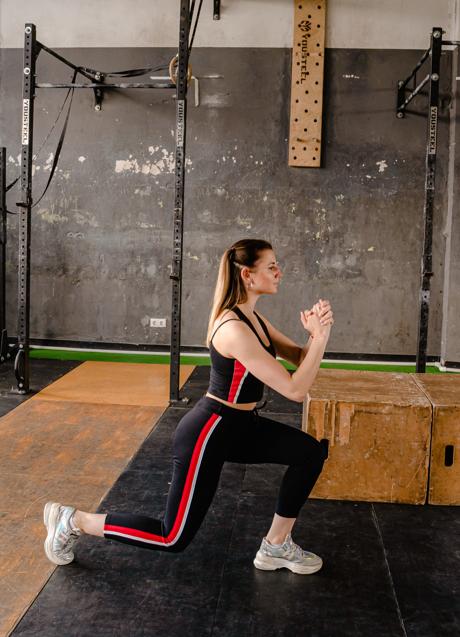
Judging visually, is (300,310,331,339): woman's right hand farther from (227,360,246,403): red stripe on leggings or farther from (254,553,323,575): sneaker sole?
(254,553,323,575): sneaker sole

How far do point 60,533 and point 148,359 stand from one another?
4.36 meters

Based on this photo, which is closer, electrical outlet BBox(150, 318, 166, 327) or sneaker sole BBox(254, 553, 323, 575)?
sneaker sole BBox(254, 553, 323, 575)

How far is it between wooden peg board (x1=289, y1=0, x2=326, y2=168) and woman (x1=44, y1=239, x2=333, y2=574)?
4450 millimetres

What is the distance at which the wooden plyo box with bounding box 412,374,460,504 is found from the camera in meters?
3.17

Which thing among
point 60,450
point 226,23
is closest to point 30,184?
point 60,450

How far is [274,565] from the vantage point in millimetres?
2561

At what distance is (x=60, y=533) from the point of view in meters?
2.53

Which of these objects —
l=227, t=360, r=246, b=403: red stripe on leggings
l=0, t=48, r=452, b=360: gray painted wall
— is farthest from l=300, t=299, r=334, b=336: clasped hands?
l=0, t=48, r=452, b=360: gray painted wall

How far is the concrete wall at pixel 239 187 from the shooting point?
6.56m

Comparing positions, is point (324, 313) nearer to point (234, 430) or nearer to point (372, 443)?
point (234, 430)

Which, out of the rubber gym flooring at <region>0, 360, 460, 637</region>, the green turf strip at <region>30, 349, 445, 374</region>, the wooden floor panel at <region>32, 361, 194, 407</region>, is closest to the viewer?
the rubber gym flooring at <region>0, 360, 460, 637</region>

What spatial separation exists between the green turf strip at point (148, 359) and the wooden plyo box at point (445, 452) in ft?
11.0

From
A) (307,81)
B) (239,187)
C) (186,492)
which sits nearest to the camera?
(186,492)

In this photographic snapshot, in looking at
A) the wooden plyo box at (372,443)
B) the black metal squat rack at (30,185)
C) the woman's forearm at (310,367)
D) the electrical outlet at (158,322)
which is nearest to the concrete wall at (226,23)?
the black metal squat rack at (30,185)
